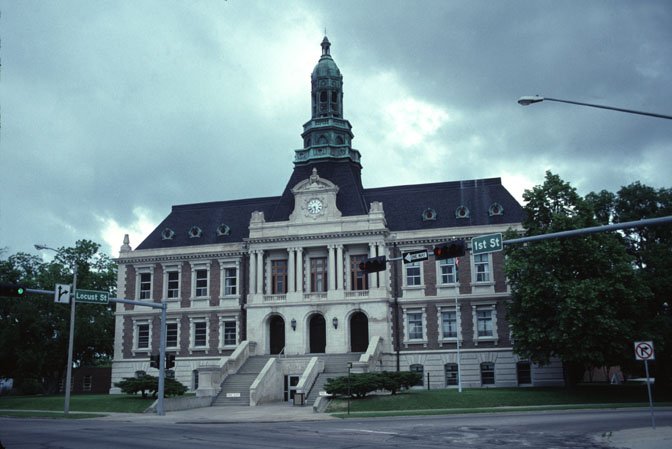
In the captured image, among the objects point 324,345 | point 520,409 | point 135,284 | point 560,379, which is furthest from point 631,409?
point 135,284

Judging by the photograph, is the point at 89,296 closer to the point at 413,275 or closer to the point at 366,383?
the point at 366,383

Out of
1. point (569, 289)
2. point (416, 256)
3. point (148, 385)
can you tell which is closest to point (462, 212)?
point (569, 289)

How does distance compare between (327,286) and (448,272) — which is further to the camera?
(327,286)

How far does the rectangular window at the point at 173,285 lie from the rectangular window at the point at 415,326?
19.5 metres

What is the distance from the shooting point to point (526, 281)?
3938cm

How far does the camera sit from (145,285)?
2130 inches

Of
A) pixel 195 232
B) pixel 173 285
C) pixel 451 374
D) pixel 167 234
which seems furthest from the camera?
pixel 167 234

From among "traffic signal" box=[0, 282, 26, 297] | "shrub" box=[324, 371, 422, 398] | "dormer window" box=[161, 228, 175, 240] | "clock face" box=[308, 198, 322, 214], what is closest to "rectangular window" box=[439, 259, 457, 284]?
"clock face" box=[308, 198, 322, 214]

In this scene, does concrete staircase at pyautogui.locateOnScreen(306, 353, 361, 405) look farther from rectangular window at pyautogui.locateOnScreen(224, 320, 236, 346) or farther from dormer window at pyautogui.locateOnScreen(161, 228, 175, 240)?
dormer window at pyautogui.locateOnScreen(161, 228, 175, 240)

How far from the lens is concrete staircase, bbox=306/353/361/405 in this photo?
39.8 m

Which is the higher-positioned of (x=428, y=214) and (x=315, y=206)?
(x=315, y=206)

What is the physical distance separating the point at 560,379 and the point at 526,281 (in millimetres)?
10410

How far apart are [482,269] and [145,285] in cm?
2792

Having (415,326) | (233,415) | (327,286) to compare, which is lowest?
(233,415)
